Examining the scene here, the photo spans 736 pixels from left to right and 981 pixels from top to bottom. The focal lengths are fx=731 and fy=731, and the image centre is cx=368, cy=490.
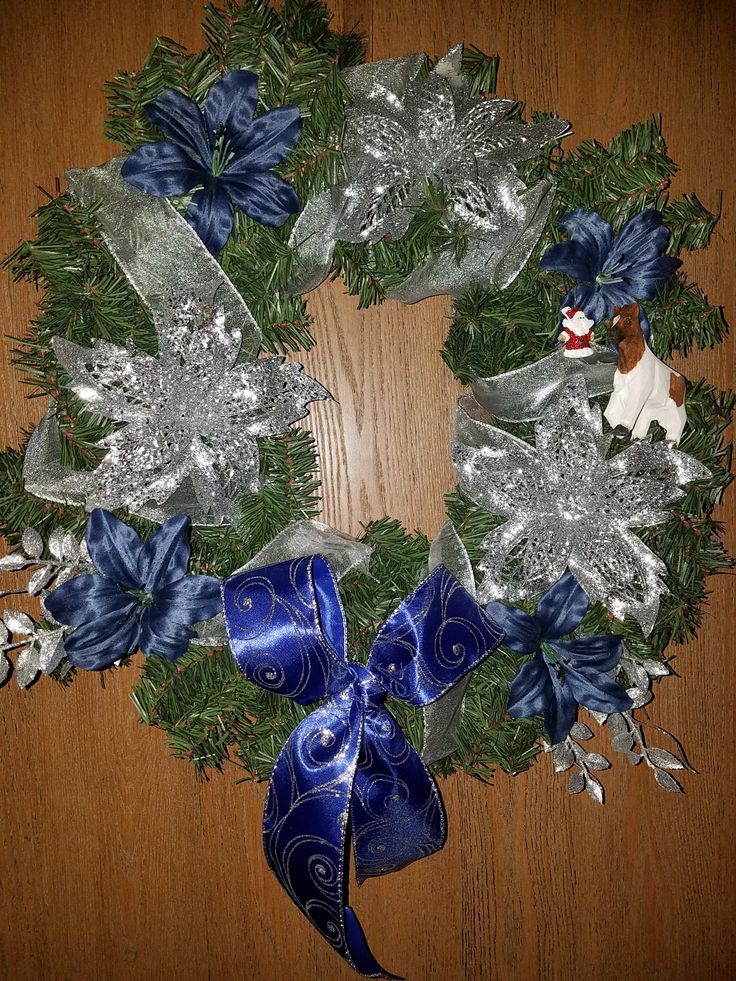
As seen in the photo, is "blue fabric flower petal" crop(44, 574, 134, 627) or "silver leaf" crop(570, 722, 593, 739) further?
"silver leaf" crop(570, 722, 593, 739)

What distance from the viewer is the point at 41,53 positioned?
1016mm

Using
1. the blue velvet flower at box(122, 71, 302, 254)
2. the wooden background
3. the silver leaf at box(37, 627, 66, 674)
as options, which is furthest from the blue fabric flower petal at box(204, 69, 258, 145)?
the silver leaf at box(37, 627, 66, 674)

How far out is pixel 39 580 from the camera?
0.90 meters

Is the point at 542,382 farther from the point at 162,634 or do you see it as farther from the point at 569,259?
the point at 162,634

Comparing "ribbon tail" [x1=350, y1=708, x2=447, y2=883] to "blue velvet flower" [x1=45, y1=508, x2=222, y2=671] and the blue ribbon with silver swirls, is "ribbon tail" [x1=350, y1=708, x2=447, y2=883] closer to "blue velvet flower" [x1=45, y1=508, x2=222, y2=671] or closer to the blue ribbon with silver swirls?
the blue ribbon with silver swirls

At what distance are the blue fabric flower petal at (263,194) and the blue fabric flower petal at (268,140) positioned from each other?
0.03ft

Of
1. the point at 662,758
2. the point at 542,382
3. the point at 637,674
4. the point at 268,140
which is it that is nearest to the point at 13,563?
the point at 268,140

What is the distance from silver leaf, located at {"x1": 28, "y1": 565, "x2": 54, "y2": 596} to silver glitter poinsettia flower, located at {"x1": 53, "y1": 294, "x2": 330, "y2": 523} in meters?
0.10

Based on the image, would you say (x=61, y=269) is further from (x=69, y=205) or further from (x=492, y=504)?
(x=492, y=504)

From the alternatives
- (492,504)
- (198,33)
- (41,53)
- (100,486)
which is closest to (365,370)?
(492,504)

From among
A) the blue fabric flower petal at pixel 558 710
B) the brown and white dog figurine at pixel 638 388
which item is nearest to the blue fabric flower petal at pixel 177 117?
the brown and white dog figurine at pixel 638 388

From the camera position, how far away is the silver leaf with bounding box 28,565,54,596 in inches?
35.4

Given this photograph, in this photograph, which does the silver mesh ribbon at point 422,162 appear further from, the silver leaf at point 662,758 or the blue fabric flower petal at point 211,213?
the silver leaf at point 662,758

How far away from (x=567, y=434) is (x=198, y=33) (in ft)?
2.47
